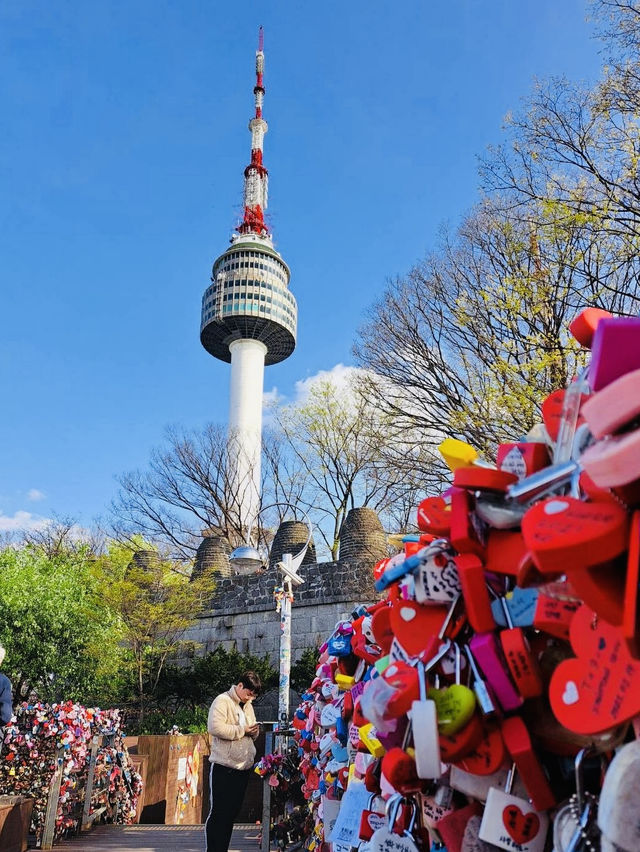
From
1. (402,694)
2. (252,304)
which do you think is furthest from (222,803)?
(252,304)

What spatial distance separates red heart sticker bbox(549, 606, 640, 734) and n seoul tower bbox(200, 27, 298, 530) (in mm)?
35273

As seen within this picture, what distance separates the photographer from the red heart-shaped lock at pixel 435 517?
1349 millimetres

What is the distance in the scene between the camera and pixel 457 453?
4.72 feet

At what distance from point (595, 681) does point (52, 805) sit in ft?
22.9

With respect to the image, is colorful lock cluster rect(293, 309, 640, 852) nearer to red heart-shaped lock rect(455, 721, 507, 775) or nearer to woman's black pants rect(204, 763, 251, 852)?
red heart-shaped lock rect(455, 721, 507, 775)

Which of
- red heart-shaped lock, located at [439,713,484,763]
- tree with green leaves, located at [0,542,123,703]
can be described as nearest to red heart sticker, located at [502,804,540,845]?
red heart-shaped lock, located at [439,713,484,763]

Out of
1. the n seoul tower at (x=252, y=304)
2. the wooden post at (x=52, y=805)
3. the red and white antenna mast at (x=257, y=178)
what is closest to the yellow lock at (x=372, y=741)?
the wooden post at (x=52, y=805)

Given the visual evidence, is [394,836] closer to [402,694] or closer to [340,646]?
Result: [402,694]

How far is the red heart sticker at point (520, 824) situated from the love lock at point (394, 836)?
383 mm

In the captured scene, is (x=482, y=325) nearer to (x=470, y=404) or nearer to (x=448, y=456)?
(x=470, y=404)

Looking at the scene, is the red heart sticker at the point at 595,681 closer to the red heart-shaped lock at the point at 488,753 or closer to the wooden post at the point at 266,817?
the red heart-shaped lock at the point at 488,753

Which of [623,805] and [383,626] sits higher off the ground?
[383,626]

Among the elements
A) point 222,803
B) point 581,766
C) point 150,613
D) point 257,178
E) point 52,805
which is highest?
point 257,178

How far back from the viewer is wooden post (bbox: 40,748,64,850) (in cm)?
635
